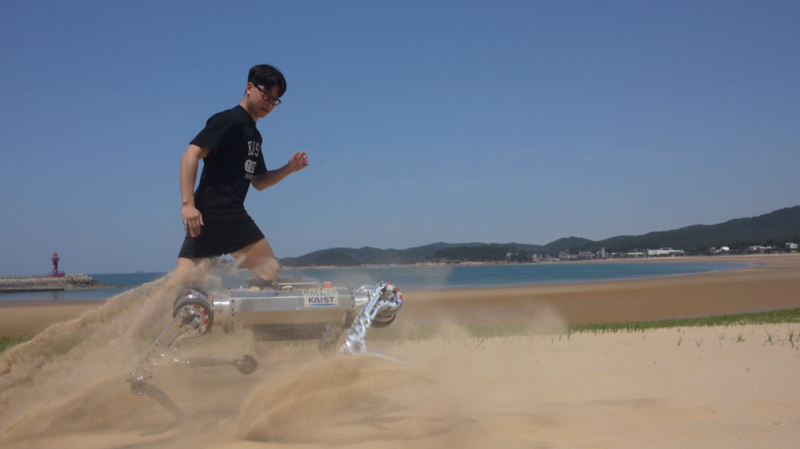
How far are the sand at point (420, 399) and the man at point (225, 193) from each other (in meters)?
0.45

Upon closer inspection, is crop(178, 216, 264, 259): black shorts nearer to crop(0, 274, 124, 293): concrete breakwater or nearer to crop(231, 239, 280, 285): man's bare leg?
crop(231, 239, 280, 285): man's bare leg

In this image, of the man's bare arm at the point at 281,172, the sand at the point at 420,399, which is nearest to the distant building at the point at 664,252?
the sand at the point at 420,399

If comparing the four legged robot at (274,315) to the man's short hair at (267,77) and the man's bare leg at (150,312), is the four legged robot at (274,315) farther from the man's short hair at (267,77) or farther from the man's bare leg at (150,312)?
the man's short hair at (267,77)

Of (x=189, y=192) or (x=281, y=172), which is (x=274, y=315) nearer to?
(x=189, y=192)

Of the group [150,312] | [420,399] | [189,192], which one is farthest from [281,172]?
[420,399]

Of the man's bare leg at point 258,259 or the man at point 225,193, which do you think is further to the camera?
the man's bare leg at point 258,259

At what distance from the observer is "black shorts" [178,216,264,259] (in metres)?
3.39

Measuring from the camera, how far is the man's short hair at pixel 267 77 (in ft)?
11.9

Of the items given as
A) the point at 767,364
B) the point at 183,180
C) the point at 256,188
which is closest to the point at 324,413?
the point at 183,180

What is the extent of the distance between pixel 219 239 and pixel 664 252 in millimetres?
135524

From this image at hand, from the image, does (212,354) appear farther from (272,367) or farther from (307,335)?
(307,335)

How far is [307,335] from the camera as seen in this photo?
10.5 feet

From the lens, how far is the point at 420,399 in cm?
315

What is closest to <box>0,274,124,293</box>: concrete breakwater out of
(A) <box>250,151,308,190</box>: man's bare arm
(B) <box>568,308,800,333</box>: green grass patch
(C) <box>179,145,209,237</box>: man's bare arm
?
(B) <box>568,308,800,333</box>: green grass patch
